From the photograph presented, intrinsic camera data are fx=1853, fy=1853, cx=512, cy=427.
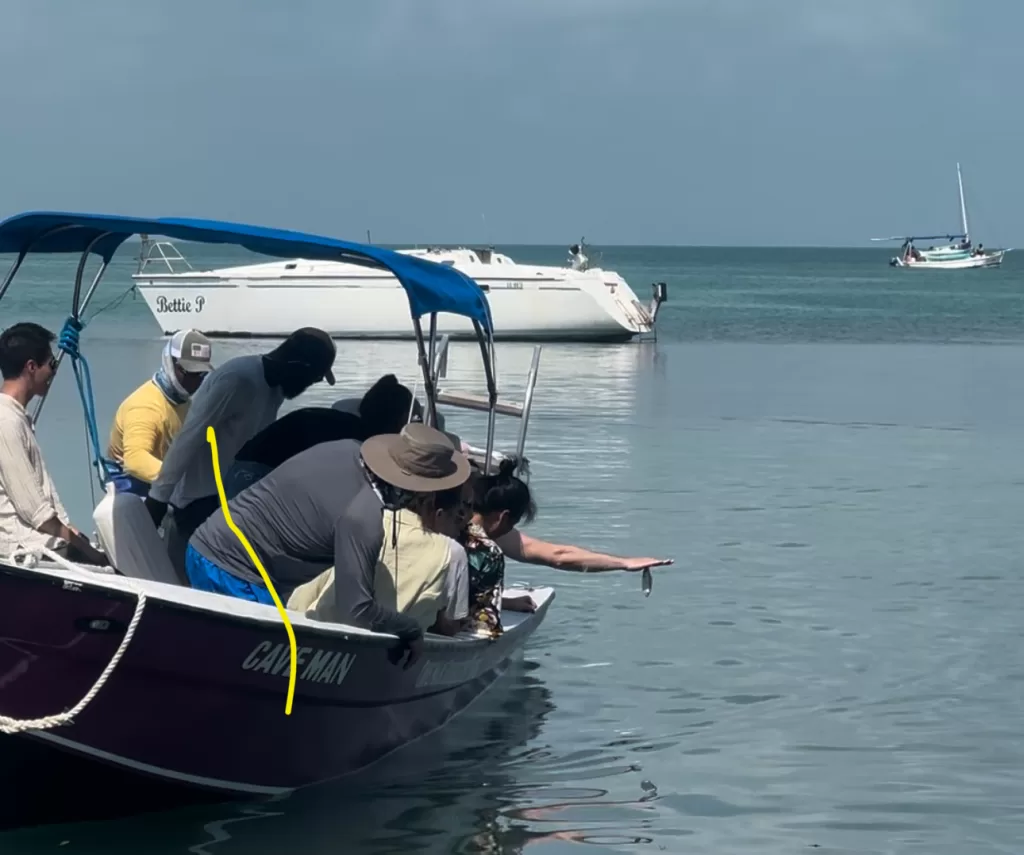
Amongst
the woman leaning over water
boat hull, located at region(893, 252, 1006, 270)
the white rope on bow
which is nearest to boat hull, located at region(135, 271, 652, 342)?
the woman leaning over water

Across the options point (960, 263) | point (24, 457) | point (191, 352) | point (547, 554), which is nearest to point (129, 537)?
point (24, 457)

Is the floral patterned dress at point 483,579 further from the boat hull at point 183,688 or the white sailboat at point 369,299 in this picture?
the white sailboat at point 369,299

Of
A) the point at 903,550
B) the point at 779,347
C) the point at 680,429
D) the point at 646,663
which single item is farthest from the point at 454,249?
the point at 646,663

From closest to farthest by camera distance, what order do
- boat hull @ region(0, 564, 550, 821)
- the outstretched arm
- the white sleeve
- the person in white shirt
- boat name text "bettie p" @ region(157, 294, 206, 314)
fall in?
1. boat hull @ region(0, 564, 550, 821)
2. the person in white shirt
3. the white sleeve
4. the outstretched arm
5. boat name text "bettie p" @ region(157, 294, 206, 314)

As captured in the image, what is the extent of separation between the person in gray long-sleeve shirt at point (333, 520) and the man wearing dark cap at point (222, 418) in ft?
2.69

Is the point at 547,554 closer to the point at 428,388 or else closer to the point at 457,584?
the point at 428,388

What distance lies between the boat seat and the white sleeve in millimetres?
1268

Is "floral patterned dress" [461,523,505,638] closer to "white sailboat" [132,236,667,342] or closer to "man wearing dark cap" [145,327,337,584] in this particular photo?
"man wearing dark cap" [145,327,337,584]

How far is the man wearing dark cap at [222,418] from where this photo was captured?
859cm

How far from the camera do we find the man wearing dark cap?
8.59m

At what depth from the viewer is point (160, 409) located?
926 cm

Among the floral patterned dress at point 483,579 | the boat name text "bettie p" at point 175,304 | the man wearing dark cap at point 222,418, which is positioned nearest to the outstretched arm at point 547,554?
the floral patterned dress at point 483,579

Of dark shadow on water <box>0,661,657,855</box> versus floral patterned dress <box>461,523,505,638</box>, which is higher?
floral patterned dress <box>461,523,505,638</box>

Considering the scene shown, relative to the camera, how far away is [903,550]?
1447cm
